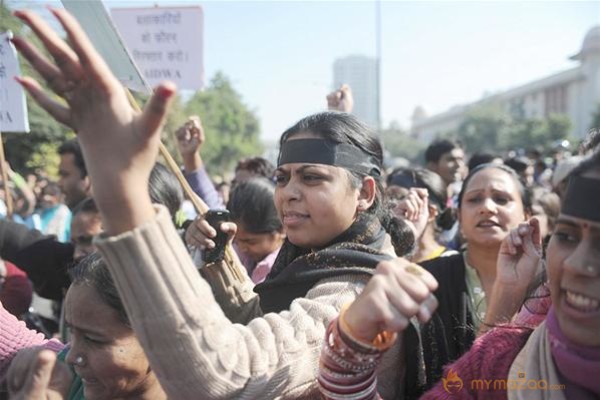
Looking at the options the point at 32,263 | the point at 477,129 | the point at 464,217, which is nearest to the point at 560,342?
the point at 464,217

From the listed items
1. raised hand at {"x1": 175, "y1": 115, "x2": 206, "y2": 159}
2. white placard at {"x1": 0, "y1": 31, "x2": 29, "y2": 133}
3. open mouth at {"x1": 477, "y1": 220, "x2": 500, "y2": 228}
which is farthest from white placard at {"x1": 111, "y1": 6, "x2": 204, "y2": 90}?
open mouth at {"x1": 477, "y1": 220, "x2": 500, "y2": 228}

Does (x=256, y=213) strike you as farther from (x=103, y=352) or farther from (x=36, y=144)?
(x=36, y=144)

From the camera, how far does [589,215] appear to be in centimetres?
136

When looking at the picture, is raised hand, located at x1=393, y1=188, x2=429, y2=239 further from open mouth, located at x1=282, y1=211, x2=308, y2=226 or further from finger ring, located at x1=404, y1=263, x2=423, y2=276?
finger ring, located at x1=404, y1=263, x2=423, y2=276

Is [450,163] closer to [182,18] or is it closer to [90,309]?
[182,18]

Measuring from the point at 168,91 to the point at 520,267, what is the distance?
1.42 meters

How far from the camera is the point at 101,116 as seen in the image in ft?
3.77

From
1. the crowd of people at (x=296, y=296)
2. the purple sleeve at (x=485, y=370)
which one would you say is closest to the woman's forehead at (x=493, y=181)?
the crowd of people at (x=296, y=296)

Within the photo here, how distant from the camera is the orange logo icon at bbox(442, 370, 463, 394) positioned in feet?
5.16

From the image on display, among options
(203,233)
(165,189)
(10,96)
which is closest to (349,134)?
(203,233)

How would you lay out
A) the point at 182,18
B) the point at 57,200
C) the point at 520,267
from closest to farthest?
1. the point at 520,267
2. the point at 182,18
3. the point at 57,200

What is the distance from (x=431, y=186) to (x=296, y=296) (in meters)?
3.02

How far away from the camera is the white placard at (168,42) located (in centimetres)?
496

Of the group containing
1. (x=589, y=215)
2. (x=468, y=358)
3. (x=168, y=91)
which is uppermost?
(x=168, y=91)
